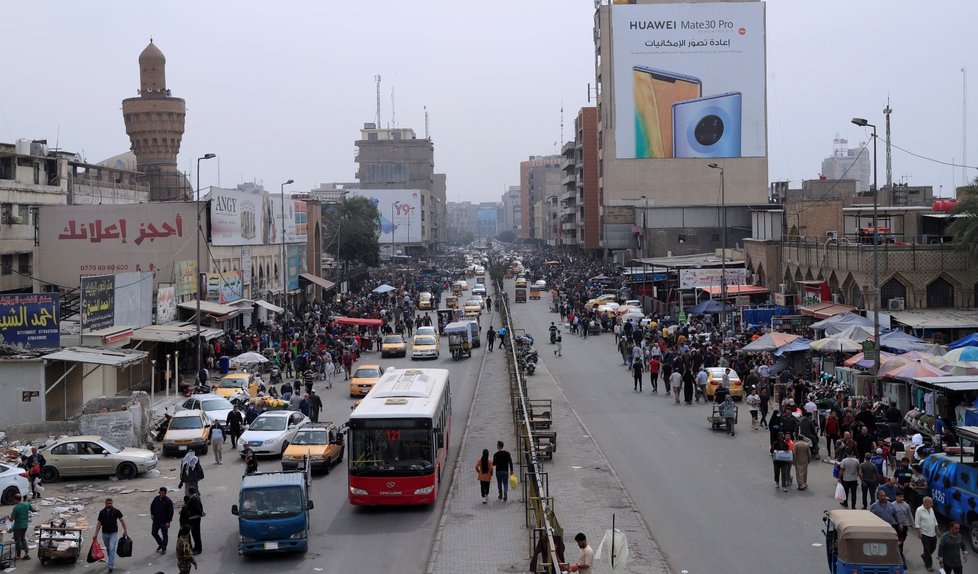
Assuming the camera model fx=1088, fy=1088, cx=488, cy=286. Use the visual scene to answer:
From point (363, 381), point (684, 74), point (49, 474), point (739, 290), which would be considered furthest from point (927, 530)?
point (684, 74)

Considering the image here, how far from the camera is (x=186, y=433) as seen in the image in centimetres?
2502

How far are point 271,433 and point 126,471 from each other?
11.3ft

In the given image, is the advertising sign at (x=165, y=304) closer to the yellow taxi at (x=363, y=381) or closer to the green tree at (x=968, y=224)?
the yellow taxi at (x=363, y=381)

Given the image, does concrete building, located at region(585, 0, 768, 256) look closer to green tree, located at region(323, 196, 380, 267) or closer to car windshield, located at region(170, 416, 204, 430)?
green tree, located at region(323, 196, 380, 267)

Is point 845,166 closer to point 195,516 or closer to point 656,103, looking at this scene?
point 656,103

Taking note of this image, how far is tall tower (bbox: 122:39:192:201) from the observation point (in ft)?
260

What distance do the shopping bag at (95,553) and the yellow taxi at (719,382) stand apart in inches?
761

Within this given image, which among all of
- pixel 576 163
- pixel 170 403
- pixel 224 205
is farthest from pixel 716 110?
pixel 170 403

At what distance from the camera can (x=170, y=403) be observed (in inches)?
1246

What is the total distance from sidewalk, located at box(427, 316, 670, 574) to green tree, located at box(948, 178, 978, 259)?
17.6 m

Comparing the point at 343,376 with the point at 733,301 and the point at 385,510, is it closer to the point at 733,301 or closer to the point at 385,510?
the point at 733,301

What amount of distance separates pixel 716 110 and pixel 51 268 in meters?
62.0

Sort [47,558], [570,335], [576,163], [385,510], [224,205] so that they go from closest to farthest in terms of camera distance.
A: [47,558], [385,510], [224,205], [570,335], [576,163]

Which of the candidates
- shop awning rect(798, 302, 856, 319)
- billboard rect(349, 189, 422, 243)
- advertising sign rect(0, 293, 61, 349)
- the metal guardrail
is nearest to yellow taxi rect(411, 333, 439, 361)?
shop awning rect(798, 302, 856, 319)
